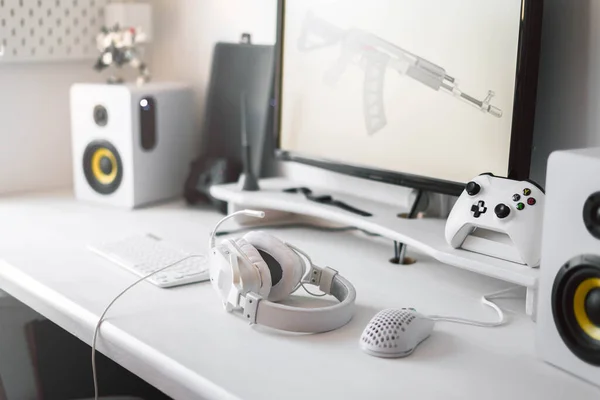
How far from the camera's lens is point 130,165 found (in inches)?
74.9

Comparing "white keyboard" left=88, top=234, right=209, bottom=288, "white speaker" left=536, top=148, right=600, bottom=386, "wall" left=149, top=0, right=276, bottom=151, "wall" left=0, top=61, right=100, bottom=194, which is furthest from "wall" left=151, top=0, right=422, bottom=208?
"white speaker" left=536, top=148, right=600, bottom=386

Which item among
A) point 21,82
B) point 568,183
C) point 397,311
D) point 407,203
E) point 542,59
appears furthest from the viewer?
point 21,82

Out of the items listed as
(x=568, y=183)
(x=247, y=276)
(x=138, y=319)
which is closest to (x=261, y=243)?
(x=247, y=276)

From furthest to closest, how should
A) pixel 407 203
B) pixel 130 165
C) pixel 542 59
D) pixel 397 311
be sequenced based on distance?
pixel 130 165
pixel 407 203
pixel 542 59
pixel 397 311

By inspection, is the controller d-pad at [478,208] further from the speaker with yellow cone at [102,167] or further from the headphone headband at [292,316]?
the speaker with yellow cone at [102,167]

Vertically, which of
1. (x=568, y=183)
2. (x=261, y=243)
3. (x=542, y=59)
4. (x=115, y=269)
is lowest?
(x=115, y=269)

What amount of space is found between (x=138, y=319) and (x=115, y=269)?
0.87 feet

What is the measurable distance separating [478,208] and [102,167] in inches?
42.3

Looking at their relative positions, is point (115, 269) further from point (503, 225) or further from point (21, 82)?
point (21, 82)

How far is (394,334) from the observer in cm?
104

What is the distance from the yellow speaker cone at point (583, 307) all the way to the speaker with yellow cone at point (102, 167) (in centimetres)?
123

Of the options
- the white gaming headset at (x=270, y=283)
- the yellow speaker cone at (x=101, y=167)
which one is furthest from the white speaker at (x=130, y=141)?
the white gaming headset at (x=270, y=283)

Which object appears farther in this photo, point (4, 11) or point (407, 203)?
point (4, 11)

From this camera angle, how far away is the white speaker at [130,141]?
189cm
